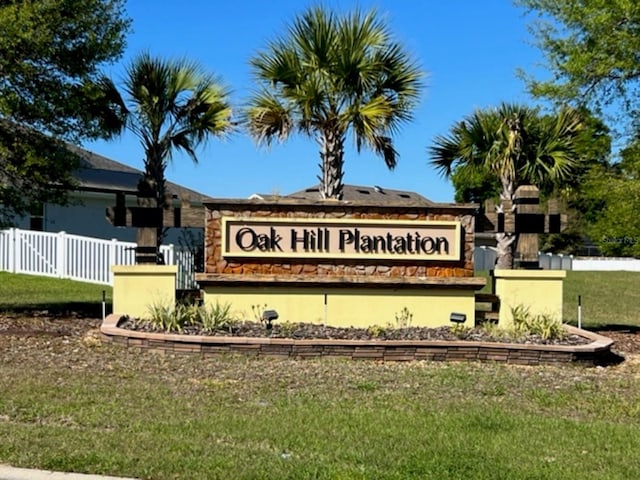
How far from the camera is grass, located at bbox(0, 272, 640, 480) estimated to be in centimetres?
497

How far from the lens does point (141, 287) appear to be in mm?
11352

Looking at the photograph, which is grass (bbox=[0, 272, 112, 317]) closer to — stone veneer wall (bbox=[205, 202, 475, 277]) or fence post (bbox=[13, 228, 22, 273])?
fence post (bbox=[13, 228, 22, 273])

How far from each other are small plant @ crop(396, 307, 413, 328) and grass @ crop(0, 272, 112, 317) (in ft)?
19.4

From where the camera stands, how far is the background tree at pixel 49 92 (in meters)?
11.9

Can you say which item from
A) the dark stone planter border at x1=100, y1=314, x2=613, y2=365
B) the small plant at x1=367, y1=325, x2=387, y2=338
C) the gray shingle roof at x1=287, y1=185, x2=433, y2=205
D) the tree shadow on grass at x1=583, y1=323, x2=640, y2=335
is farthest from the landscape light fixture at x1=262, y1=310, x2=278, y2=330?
the gray shingle roof at x1=287, y1=185, x2=433, y2=205

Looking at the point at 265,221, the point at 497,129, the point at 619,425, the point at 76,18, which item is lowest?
the point at 619,425

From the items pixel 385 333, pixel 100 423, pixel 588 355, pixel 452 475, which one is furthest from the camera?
pixel 385 333

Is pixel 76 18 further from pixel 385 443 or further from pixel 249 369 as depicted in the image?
pixel 385 443

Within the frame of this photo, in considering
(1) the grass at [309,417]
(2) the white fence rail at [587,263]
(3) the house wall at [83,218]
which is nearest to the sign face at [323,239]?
(1) the grass at [309,417]

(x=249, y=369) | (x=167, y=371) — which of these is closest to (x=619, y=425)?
(x=249, y=369)

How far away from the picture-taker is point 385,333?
10430mm

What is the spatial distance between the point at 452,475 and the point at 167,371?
447 centimetres

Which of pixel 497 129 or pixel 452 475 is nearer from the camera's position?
pixel 452 475

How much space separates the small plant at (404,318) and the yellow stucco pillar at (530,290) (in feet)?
4.60
